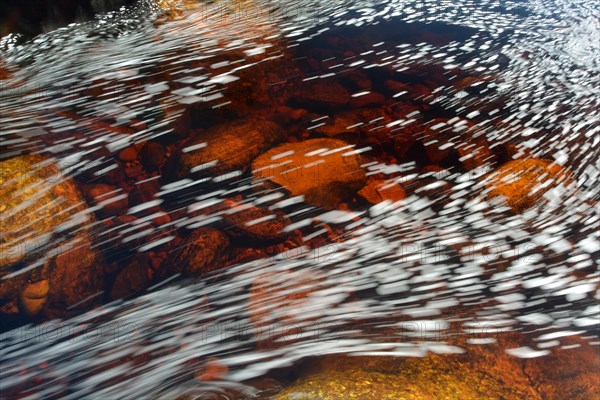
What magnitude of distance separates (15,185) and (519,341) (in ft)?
7.30

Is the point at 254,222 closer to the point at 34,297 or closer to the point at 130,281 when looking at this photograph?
the point at 130,281

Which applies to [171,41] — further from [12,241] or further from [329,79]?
[12,241]

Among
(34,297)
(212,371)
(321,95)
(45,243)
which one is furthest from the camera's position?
(321,95)

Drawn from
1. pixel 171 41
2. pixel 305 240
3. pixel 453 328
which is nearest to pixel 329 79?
pixel 171 41

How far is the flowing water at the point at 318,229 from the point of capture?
5.19ft

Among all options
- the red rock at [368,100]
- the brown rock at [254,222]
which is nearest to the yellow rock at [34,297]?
the brown rock at [254,222]

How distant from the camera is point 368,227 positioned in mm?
2047

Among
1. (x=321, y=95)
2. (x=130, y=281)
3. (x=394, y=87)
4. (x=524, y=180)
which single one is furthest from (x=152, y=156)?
(x=524, y=180)

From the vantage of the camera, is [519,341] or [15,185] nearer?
[519,341]

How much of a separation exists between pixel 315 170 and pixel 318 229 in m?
0.36

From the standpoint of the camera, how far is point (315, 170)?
2242mm

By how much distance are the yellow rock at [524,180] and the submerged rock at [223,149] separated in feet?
3.98

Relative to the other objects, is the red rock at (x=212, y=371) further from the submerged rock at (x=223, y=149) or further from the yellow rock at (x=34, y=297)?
the submerged rock at (x=223, y=149)

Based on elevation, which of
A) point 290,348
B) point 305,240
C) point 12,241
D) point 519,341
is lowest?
point 519,341
